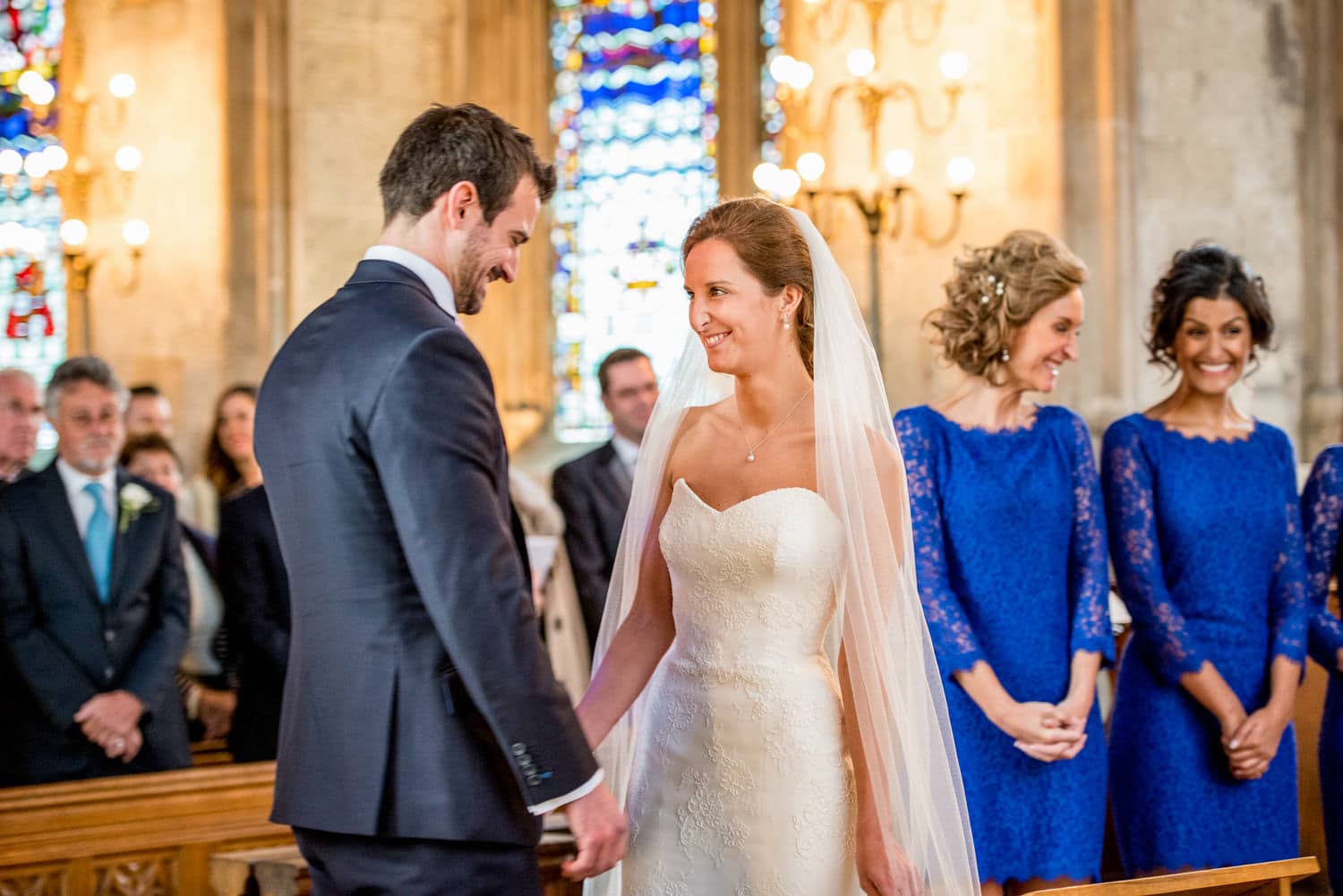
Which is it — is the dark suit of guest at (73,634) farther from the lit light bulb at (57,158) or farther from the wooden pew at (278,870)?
the lit light bulb at (57,158)

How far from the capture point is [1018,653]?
377 cm

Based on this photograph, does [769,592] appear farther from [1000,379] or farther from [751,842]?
[1000,379]

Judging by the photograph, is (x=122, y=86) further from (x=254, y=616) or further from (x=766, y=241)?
(x=766, y=241)

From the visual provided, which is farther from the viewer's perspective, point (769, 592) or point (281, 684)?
point (281, 684)

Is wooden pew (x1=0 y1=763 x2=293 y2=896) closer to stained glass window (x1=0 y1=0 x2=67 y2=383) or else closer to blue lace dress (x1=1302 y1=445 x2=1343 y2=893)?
blue lace dress (x1=1302 y1=445 x2=1343 y2=893)

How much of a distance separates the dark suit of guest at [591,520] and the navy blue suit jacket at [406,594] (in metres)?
3.69

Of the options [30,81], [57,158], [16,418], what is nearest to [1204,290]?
[16,418]

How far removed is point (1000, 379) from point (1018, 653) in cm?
62

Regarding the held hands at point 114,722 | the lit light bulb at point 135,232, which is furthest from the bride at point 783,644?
the lit light bulb at point 135,232

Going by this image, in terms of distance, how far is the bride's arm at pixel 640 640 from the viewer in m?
3.21

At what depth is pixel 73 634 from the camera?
4855 mm

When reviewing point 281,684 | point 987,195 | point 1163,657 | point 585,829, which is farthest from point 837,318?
point 987,195

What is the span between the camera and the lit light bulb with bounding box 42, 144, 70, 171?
10.3 meters

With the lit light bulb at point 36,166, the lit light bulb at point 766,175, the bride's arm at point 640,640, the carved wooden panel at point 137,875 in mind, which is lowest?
the carved wooden panel at point 137,875
